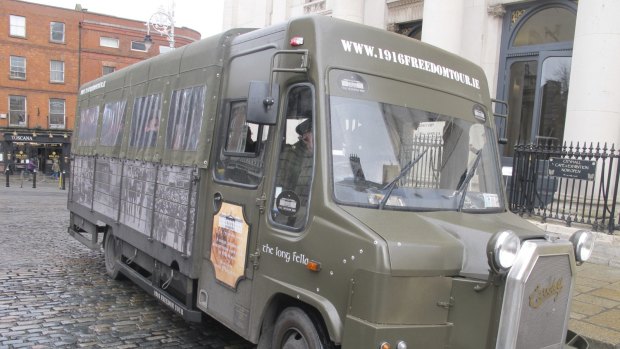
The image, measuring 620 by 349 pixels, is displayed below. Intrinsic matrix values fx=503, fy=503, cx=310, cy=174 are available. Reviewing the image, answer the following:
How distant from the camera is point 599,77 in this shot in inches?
344

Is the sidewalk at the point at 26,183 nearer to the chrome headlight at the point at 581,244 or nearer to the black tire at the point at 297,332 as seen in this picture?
the black tire at the point at 297,332

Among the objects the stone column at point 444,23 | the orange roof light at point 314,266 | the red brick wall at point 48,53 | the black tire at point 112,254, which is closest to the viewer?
the orange roof light at point 314,266

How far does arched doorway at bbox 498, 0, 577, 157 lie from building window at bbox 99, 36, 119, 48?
37.1m

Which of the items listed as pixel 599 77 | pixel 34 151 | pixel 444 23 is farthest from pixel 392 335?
pixel 34 151

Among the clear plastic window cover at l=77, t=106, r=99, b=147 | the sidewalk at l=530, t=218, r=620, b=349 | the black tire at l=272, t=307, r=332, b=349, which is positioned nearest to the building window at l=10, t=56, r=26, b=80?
the clear plastic window cover at l=77, t=106, r=99, b=147

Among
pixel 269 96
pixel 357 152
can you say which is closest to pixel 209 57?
pixel 269 96

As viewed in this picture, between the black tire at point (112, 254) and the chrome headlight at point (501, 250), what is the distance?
18.1 feet

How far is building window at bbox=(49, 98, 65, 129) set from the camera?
39531mm

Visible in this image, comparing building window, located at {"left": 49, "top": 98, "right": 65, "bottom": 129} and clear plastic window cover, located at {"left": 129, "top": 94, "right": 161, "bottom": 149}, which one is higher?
building window, located at {"left": 49, "top": 98, "right": 65, "bottom": 129}

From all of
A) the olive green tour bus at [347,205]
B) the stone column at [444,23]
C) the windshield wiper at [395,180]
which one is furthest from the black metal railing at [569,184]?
the windshield wiper at [395,180]

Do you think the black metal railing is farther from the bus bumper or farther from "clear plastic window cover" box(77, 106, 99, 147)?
"clear plastic window cover" box(77, 106, 99, 147)

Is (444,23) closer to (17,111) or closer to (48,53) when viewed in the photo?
(48,53)

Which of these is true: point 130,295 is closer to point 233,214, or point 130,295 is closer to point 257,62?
point 233,214

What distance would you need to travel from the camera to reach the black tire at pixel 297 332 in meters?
3.29
